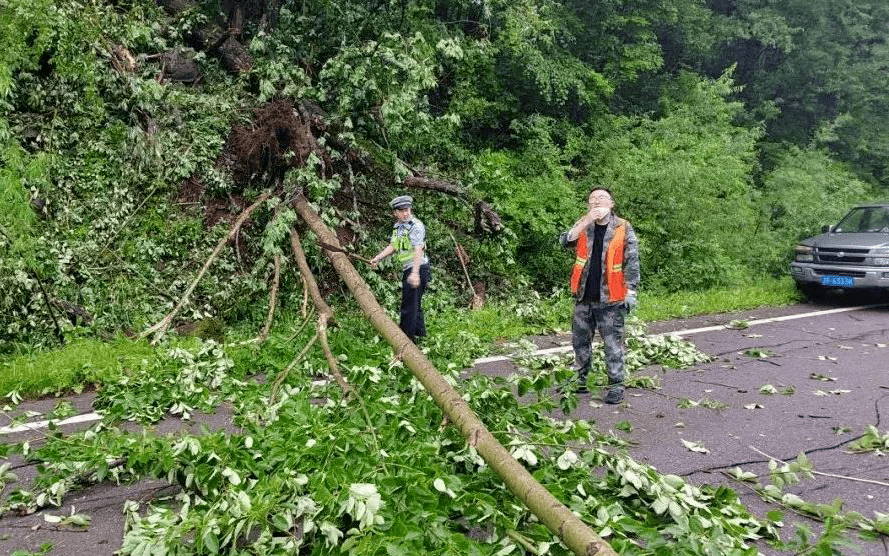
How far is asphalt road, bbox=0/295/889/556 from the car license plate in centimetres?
241

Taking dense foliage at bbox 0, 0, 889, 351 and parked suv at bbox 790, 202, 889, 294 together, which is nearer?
dense foliage at bbox 0, 0, 889, 351

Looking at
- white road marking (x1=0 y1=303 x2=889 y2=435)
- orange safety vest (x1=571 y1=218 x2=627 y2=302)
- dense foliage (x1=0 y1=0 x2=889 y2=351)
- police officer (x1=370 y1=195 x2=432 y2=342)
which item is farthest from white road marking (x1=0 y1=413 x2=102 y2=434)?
orange safety vest (x1=571 y1=218 x2=627 y2=302)

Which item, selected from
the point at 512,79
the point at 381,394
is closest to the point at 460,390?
the point at 381,394

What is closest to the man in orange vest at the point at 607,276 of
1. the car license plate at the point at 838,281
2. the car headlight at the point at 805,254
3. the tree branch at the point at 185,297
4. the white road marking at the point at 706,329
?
the white road marking at the point at 706,329

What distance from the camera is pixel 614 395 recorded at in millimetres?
5809

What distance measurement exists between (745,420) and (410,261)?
3.46m

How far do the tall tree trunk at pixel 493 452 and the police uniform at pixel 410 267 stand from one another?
621 millimetres

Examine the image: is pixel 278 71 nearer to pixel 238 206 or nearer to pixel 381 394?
pixel 238 206

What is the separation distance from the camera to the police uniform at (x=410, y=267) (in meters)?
6.86

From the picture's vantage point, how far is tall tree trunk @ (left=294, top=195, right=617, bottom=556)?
2.86 meters

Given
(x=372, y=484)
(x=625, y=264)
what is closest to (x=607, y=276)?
(x=625, y=264)

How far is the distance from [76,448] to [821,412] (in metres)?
5.64

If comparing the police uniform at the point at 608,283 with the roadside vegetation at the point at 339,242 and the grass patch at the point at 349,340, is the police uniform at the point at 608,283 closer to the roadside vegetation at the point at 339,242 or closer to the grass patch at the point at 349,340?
the roadside vegetation at the point at 339,242

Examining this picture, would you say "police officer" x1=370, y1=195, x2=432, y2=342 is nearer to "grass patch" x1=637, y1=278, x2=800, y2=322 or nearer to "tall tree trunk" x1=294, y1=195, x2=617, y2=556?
"tall tree trunk" x1=294, y1=195, x2=617, y2=556
